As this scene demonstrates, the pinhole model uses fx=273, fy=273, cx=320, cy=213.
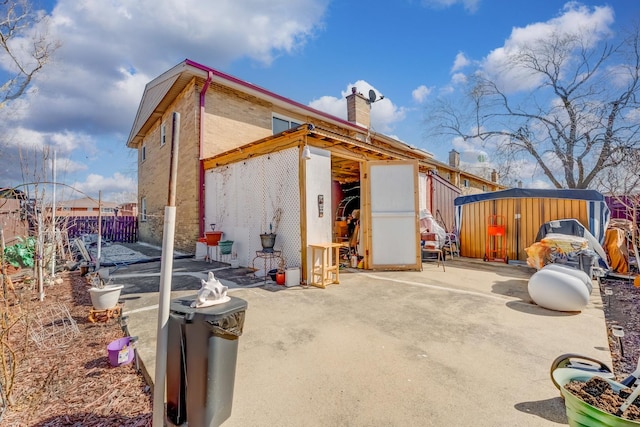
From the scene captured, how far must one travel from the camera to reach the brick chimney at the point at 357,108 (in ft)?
42.6

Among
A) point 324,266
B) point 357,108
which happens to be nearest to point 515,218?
point 324,266

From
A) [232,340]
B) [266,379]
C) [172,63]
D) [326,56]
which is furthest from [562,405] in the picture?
[172,63]

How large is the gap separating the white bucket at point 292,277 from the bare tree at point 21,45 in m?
12.0

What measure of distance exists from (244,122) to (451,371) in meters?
9.40

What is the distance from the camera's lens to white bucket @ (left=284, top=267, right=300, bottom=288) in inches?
211

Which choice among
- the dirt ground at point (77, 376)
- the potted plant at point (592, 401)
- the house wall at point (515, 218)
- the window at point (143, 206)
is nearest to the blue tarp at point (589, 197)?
the house wall at point (515, 218)

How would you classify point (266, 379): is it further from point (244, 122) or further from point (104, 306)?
point (244, 122)

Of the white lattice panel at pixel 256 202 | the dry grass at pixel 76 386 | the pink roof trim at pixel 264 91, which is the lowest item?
the dry grass at pixel 76 386

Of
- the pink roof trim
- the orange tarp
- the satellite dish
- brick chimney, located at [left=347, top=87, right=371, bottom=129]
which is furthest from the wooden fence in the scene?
the orange tarp

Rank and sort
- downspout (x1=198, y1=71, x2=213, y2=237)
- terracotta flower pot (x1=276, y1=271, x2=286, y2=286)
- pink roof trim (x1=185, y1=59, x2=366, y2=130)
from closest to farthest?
1. terracotta flower pot (x1=276, y1=271, x2=286, y2=286)
2. pink roof trim (x1=185, y1=59, x2=366, y2=130)
3. downspout (x1=198, y1=71, x2=213, y2=237)

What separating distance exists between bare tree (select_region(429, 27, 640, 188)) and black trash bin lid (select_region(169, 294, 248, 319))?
15998mm

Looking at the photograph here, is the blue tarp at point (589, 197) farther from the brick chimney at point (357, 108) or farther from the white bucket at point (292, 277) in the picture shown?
the brick chimney at point (357, 108)

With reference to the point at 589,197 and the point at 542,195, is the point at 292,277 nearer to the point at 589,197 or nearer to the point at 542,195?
the point at 542,195

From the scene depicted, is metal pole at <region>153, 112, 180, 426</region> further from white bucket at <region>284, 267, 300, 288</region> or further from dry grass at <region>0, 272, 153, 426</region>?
white bucket at <region>284, 267, 300, 288</region>
